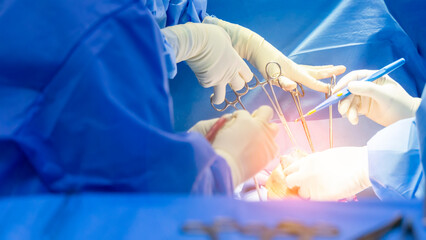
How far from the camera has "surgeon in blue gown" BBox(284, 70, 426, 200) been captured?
3.30 feet

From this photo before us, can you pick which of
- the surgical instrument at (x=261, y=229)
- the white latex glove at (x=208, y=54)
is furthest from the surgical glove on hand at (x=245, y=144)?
the white latex glove at (x=208, y=54)

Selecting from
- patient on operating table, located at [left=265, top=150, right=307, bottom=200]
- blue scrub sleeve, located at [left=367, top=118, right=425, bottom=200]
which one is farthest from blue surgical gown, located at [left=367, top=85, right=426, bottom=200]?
patient on operating table, located at [left=265, top=150, right=307, bottom=200]

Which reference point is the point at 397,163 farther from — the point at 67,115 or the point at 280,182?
the point at 67,115

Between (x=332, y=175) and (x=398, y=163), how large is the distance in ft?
0.80

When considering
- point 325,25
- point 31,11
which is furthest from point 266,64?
point 31,11

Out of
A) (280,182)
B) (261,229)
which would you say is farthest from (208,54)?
(261,229)

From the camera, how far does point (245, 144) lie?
34.3 inches

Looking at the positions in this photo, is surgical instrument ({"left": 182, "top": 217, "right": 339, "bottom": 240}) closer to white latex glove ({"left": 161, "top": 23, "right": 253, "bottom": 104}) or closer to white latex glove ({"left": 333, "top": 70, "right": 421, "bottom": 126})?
white latex glove ({"left": 161, "top": 23, "right": 253, "bottom": 104})

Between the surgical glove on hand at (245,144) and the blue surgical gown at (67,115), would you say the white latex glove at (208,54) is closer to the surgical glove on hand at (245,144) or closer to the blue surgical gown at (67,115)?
the surgical glove on hand at (245,144)

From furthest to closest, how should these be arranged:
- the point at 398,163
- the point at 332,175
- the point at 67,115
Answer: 1. the point at 332,175
2. the point at 398,163
3. the point at 67,115

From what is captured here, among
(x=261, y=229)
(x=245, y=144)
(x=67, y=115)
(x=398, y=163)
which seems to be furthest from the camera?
(x=398, y=163)

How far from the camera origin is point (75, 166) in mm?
641

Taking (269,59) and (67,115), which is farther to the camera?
(269,59)

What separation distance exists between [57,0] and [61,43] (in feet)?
0.29
